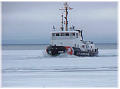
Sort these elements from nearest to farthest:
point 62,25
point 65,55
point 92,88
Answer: point 92,88
point 65,55
point 62,25

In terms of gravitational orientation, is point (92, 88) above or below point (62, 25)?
below

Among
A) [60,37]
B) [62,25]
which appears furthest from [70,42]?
[62,25]

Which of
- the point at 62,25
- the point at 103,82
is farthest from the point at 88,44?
the point at 103,82

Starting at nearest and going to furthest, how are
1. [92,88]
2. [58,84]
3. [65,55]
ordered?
[92,88], [58,84], [65,55]

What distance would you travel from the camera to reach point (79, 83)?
8.14m

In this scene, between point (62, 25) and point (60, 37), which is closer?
point (60, 37)

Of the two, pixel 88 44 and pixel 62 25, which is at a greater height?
pixel 62 25

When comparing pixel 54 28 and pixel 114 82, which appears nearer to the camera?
pixel 114 82

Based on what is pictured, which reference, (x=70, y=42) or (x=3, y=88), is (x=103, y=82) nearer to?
(x=3, y=88)

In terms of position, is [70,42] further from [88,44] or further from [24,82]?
[24,82]

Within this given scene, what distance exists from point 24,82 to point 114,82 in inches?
109

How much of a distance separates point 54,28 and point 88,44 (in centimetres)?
426

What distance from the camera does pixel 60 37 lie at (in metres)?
22.2

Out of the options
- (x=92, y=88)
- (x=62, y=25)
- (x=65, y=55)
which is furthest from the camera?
(x=62, y=25)
